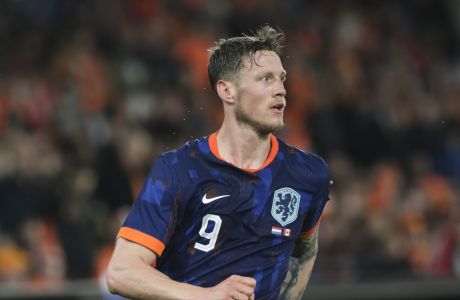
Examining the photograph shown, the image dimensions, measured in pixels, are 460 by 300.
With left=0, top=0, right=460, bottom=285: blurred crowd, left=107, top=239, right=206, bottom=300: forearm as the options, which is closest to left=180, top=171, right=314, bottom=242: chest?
left=107, top=239, right=206, bottom=300: forearm

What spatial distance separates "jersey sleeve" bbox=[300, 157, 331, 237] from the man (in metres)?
0.03

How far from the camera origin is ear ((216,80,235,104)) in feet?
16.1

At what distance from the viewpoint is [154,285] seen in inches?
176

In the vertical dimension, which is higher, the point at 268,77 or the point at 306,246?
the point at 268,77

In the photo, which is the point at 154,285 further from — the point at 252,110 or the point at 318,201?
the point at 318,201

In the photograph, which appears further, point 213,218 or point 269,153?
point 269,153

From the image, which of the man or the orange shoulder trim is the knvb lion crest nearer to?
the man

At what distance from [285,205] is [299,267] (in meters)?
0.51

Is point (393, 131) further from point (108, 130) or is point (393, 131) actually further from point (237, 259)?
point (237, 259)

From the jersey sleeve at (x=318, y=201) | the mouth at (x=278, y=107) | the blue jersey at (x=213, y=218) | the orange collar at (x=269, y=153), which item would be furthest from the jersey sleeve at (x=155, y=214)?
the jersey sleeve at (x=318, y=201)

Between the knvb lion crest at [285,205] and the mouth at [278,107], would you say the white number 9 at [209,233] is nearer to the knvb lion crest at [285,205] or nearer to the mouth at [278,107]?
the knvb lion crest at [285,205]

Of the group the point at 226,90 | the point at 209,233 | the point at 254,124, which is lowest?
the point at 209,233

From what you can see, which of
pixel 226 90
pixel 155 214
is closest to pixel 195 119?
pixel 226 90

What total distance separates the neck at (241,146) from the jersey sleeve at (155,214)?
12.9 inches
